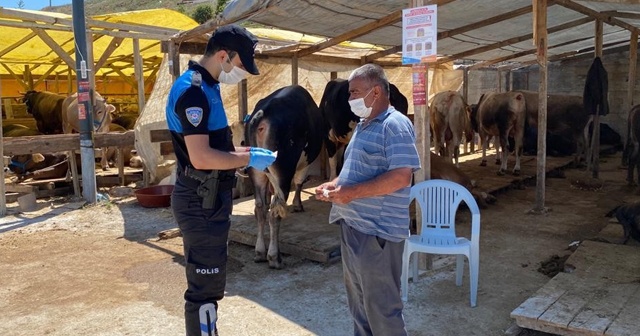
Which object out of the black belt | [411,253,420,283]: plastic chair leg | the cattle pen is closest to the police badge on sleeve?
the black belt

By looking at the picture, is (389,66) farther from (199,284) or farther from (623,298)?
(199,284)

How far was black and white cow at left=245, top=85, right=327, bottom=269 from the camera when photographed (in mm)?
5762

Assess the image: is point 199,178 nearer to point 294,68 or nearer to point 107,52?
point 294,68

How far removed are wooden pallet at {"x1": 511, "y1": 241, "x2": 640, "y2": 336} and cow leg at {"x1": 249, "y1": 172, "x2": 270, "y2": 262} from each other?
116 inches

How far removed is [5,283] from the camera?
5.72 metres

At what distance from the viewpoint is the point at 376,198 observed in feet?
10.5


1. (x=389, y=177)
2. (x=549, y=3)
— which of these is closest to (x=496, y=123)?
(x=549, y=3)

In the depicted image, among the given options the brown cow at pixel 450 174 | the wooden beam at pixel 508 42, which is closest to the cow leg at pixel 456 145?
the wooden beam at pixel 508 42

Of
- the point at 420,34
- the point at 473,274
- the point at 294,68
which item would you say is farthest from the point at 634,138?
the point at 473,274

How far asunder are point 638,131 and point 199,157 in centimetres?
854

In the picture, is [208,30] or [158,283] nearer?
[158,283]

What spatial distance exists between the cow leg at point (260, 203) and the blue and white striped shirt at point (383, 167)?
2.93 m

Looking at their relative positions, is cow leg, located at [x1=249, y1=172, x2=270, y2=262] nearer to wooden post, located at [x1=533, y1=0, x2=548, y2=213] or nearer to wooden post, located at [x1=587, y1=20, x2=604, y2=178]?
wooden post, located at [x1=533, y1=0, x2=548, y2=213]

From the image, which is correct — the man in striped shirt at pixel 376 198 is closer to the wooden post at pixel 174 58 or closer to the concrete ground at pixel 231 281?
the concrete ground at pixel 231 281
